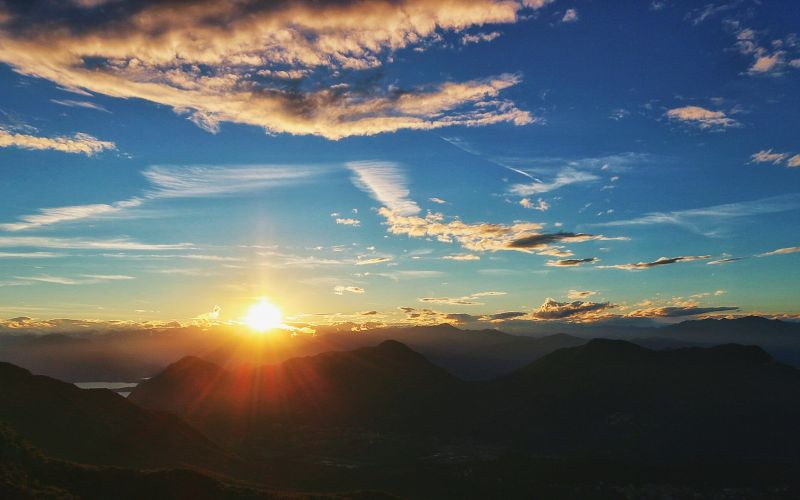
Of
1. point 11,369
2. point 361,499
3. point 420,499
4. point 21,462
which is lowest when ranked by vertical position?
point 420,499

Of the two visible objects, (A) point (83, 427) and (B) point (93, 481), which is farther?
(A) point (83, 427)

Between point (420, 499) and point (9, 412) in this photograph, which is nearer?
point (9, 412)

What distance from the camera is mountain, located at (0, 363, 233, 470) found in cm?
15612

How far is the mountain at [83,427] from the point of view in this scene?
512 ft

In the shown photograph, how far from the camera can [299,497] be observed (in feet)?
427

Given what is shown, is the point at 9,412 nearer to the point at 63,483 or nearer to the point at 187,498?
the point at 63,483

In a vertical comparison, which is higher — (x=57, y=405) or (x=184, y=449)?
(x=57, y=405)

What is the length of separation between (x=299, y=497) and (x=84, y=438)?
8434 cm

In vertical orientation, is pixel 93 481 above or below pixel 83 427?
below

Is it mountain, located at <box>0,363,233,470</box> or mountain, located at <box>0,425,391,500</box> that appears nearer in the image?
mountain, located at <box>0,425,391,500</box>

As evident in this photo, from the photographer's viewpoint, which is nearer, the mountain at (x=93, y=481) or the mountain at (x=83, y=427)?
the mountain at (x=93, y=481)

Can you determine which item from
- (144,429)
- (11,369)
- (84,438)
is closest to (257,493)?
(84,438)

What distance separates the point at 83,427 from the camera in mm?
170125

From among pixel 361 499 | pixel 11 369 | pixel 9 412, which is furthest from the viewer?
pixel 11 369
